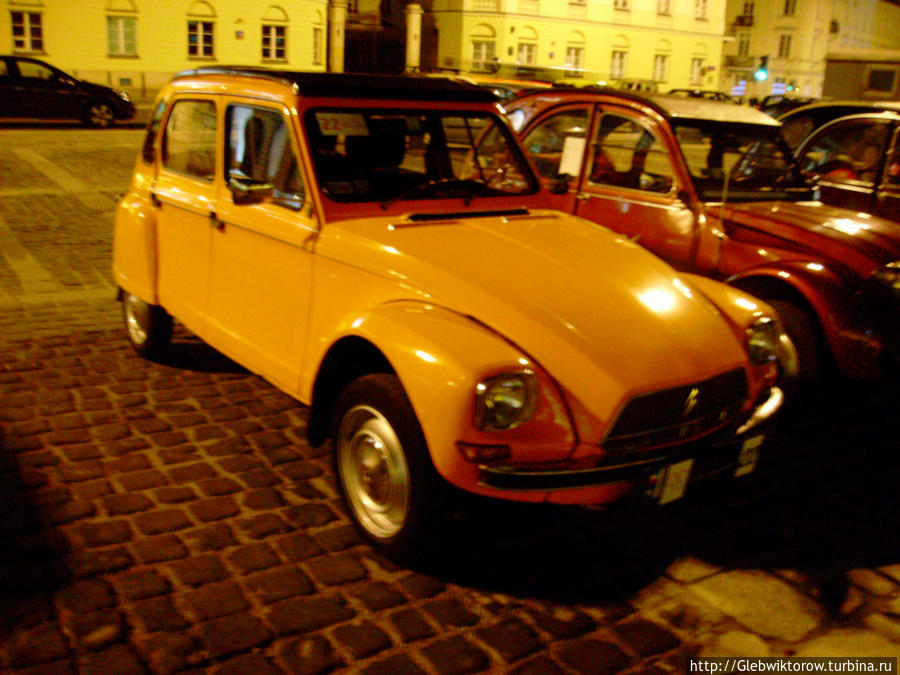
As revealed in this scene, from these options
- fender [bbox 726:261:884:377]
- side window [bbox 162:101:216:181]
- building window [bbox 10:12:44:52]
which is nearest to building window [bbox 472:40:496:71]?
building window [bbox 10:12:44:52]

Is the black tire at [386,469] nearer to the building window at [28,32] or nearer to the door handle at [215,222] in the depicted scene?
the door handle at [215,222]

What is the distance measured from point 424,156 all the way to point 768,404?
7.33 ft

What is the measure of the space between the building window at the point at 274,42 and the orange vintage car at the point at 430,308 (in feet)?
124

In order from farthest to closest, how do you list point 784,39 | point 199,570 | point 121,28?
point 784,39, point 121,28, point 199,570

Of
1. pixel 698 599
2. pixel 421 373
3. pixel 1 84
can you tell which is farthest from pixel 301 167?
pixel 1 84

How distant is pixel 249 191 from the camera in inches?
164

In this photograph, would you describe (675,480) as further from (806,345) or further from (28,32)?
(28,32)

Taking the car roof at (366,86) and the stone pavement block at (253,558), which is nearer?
the stone pavement block at (253,558)

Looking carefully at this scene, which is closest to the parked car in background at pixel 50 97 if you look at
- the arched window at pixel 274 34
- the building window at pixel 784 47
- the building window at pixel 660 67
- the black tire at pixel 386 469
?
the arched window at pixel 274 34

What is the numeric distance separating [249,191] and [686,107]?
348 centimetres

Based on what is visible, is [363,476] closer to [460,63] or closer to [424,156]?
[424,156]

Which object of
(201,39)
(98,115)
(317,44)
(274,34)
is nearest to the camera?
(98,115)

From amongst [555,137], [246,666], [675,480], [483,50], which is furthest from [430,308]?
[483,50]

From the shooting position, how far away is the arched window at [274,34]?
132ft
